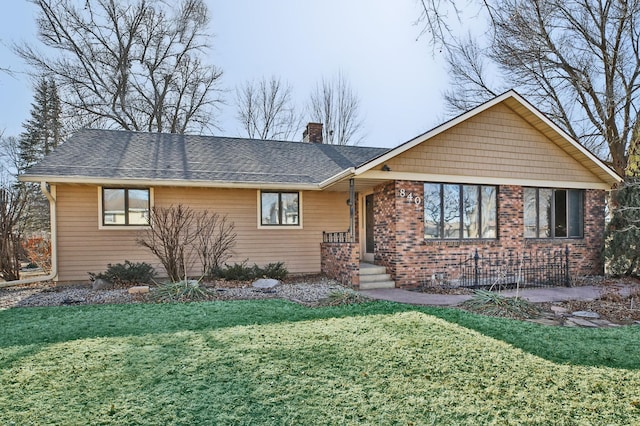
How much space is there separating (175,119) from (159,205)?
1277 centimetres

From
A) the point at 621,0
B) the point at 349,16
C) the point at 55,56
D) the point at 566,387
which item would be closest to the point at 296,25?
the point at 349,16

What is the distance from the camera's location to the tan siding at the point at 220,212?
31.2 feet

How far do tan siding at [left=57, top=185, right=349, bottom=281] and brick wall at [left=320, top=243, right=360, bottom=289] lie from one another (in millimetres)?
773

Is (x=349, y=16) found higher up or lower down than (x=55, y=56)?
lower down

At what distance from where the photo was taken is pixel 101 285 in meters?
8.62

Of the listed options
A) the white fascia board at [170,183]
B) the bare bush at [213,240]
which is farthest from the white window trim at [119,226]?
the bare bush at [213,240]

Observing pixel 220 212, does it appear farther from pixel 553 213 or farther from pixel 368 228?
pixel 553 213

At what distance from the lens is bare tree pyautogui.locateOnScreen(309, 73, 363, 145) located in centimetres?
2572

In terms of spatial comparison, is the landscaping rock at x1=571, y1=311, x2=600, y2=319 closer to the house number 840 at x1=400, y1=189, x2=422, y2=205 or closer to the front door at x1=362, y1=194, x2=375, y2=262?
the house number 840 at x1=400, y1=189, x2=422, y2=205

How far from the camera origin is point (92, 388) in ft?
10.6

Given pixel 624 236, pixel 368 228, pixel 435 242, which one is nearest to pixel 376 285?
pixel 435 242

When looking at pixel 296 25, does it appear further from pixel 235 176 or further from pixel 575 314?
pixel 575 314

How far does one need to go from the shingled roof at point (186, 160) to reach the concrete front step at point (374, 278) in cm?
302

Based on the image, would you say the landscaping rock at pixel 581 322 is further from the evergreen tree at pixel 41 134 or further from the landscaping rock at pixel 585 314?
the evergreen tree at pixel 41 134
